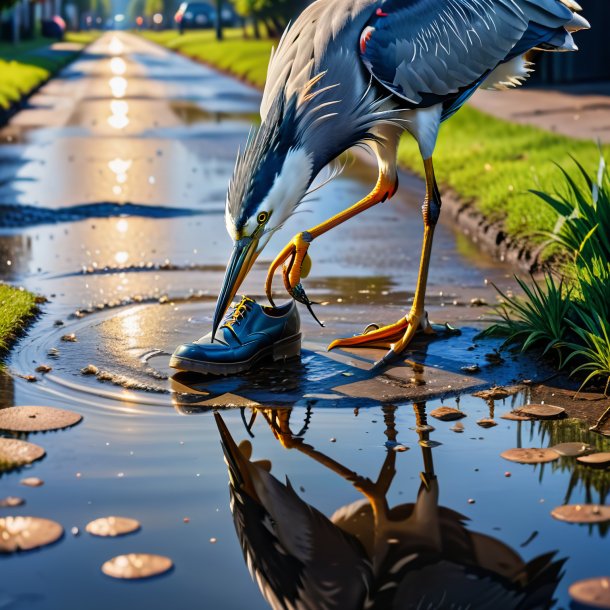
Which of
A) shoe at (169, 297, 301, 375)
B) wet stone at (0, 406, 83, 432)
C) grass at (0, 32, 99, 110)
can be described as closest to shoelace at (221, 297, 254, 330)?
shoe at (169, 297, 301, 375)

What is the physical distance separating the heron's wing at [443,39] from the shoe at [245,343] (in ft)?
3.74

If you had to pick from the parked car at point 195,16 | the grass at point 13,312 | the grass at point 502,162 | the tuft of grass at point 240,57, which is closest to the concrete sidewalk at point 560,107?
the grass at point 502,162

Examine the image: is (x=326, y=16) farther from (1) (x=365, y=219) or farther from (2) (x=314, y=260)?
(1) (x=365, y=219)

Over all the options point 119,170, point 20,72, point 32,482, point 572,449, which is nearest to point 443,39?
point 572,449

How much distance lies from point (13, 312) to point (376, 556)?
3.47 m

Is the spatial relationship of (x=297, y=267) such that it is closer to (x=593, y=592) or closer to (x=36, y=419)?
(x=36, y=419)

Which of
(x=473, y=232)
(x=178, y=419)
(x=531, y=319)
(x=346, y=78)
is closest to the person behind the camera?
(x=178, y=419)

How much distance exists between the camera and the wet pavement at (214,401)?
142 inches

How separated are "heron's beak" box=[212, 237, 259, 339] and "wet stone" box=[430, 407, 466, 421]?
3.03 ft

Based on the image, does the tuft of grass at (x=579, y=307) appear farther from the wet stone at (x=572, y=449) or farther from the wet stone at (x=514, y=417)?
the wet stone at (x=572, y=449)

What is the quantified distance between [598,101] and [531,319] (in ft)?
41.1

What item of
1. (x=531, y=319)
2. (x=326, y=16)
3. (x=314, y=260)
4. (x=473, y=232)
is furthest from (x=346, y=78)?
(x=473, y=232)

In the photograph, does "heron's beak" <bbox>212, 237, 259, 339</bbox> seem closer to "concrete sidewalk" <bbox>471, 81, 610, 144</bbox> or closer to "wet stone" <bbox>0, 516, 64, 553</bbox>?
"wet stone" <bbox>0, 516, 64, 553</bbox>

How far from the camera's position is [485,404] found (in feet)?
16.8
